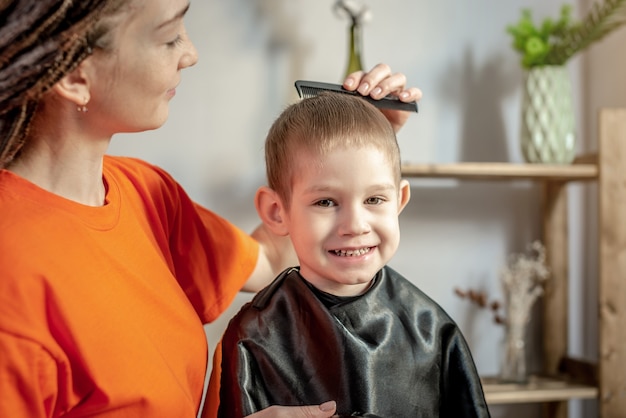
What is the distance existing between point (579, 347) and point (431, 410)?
1.88 m

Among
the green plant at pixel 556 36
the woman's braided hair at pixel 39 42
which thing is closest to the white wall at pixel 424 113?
the green plant at pixel 556 36

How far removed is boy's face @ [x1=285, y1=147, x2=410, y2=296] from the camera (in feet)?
4.03

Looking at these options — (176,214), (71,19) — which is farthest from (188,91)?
(71,19)

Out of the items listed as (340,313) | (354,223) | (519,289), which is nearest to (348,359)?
(340,313)

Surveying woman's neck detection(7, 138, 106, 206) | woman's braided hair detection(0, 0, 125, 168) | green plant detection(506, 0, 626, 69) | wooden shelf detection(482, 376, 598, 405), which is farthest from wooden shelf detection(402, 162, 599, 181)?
woman's braided hair detection(0, 0, 125, 168)

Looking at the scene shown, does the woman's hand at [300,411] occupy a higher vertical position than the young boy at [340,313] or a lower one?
lower

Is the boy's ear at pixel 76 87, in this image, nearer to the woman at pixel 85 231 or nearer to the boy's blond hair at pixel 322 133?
the woman at pixel 85 231

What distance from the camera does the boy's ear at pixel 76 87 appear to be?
43.5 inches

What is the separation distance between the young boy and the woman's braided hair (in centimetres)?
39

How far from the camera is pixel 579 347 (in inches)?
116

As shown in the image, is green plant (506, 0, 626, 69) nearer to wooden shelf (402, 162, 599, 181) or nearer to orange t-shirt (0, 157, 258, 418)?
wooden shelf (402, 162, 599, 181)

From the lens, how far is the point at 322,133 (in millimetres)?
1257

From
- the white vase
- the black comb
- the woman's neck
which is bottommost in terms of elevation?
the woman's neck

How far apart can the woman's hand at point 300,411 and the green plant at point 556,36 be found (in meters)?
1.81
